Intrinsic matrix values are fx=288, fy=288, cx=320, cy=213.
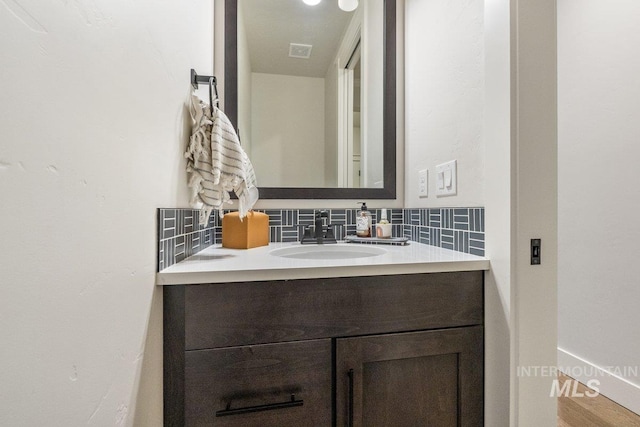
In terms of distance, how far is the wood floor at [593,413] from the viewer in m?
1.24

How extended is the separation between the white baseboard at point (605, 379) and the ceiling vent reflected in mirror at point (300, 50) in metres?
2.11

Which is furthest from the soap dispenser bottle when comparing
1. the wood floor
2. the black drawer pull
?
the wood floor

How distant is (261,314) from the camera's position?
705 mm

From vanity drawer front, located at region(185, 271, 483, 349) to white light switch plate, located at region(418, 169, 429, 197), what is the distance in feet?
1.52

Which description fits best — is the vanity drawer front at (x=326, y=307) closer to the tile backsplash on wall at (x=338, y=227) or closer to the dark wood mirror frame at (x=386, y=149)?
the tile backsplash on wall at (x=338, y=227)

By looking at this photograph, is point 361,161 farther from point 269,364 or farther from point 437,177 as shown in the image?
point 269,364

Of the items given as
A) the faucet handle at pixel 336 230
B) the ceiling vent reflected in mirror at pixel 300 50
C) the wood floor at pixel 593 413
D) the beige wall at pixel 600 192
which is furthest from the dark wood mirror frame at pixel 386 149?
the wood floor at pixel 593 413

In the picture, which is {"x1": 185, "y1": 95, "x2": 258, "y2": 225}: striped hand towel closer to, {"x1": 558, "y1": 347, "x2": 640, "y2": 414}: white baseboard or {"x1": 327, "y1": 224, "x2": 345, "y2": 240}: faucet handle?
{"x1": 327, "y1": 224, "x2": 345, "y2": 240}: faucet handle

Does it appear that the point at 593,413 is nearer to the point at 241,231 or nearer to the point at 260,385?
the point at 260,385

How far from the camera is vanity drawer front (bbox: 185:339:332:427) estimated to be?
2.22ft

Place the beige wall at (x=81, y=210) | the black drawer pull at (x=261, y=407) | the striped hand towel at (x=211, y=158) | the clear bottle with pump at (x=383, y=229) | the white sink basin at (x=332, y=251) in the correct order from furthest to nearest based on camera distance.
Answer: the clear bottle with pump at (x=383, y=229)
the white sink basin at (x=332, y=251)
the striped hand towel at (x=211, y=158)
the black drawer pull at (x=261, y=407)
the beige wall at (x=81, y=210)

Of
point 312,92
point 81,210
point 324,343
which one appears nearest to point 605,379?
point 324,343

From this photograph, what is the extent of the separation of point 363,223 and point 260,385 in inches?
30.9

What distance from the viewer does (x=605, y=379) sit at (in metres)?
1.44
